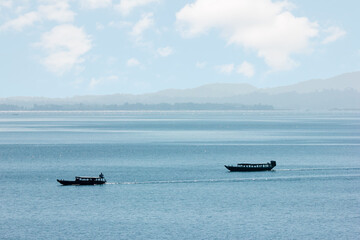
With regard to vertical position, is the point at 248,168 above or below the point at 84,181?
above

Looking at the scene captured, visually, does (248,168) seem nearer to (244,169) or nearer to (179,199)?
(244,169)

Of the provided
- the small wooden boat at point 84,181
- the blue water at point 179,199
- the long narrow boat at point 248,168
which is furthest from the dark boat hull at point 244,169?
the small wooden boat at point 84,181

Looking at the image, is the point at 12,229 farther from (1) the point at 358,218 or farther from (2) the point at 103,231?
(1) the point at 358,218

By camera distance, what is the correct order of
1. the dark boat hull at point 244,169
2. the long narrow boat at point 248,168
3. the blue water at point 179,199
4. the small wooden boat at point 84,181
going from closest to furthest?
1. the blue water at point 179,199
2. the small wooden boat at point 84,181
3. the dark boat hull at point 244,169
4. the long narrow boat at point 248,168

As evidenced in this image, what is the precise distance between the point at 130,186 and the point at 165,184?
6.77 metres

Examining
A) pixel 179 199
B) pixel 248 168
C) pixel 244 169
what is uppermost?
pixel 248 168

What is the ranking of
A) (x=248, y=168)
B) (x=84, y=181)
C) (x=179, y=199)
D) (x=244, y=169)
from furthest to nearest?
1. (x=248, y=168)
2. (x=244, y=169)
3. (x=84, y=181)
4. (x=179, y=199)

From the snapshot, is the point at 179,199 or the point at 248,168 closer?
the point at 179,199

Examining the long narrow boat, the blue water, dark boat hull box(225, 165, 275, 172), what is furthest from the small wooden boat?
the long narrow boat

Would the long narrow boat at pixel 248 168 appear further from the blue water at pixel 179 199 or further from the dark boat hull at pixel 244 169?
the blue water at pixel 179 199

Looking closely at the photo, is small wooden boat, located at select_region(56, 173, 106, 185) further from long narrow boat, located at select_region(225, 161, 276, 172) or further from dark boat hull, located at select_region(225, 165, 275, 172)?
long narrow boat, located at select_region(225, 161, 276, 172)

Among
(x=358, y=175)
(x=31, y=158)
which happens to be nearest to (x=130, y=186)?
(x=358, y=175)

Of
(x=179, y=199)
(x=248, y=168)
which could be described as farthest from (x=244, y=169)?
(x=179, y=199)

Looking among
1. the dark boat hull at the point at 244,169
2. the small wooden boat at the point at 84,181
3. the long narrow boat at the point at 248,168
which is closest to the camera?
the small wooden boat at the point at 84,181
